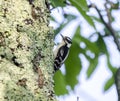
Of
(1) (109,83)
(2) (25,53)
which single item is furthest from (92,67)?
(2) (25,53)

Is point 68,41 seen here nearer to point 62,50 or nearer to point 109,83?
point 62,50

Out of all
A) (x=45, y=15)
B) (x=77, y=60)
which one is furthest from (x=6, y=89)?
(x=77, y=60)

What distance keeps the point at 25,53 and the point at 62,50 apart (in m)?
1.19

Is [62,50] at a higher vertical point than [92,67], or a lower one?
lower

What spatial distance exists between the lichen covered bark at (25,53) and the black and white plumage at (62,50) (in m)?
0.63

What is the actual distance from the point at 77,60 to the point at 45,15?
112 cm

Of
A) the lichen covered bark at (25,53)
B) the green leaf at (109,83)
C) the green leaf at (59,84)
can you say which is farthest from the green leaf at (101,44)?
the lichen covered bark at (25,53)

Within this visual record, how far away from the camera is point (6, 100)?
1.88 metres

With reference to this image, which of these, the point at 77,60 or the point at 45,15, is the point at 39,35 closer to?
the point at 45,15

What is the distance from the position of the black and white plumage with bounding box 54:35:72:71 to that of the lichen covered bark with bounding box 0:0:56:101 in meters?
0.63

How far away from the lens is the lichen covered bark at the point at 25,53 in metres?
1.95

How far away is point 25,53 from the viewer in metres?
2.07

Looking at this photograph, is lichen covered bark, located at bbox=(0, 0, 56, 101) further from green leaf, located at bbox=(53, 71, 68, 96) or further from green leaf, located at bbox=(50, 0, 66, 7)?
green leaf, located at bbox=(53, 71, 68, 96)

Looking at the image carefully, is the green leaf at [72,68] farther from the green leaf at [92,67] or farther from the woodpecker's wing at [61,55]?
the green leaf at [92,67]
